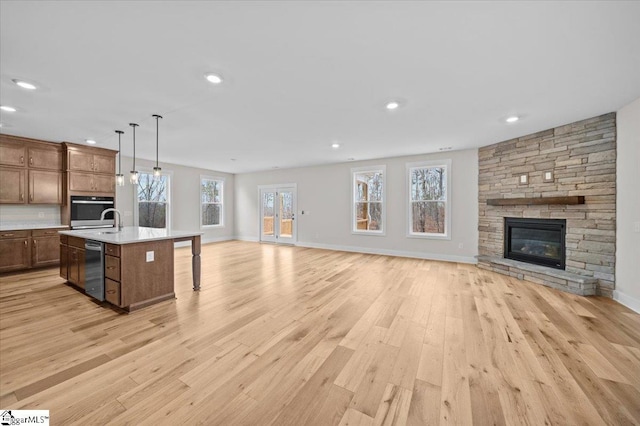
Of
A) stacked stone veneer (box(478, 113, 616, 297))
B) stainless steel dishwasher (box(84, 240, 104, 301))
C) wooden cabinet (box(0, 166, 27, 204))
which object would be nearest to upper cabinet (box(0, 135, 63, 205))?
wooden cabinet (box(0, 166, 27, 204))

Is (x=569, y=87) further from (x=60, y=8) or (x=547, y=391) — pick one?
(x=60, y=8)

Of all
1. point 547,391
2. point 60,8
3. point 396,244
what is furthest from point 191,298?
point 396,244

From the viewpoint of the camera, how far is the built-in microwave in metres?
5.23

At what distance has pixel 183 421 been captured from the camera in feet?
4.69

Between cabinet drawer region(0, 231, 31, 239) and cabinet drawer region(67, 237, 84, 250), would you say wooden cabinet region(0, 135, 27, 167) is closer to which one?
cabinet drawer region(0, 231, 31, 239)

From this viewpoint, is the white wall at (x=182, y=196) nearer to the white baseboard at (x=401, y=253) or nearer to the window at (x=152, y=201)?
the window at (x=152, y=201)

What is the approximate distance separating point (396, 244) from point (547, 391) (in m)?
4.82

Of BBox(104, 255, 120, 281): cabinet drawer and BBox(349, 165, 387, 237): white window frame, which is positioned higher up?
BBox(349, 165, 387, 237): white window frame

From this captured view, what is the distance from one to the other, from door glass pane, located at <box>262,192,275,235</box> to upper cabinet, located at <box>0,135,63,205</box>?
5.03m

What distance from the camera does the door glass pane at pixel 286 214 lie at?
8414 mm

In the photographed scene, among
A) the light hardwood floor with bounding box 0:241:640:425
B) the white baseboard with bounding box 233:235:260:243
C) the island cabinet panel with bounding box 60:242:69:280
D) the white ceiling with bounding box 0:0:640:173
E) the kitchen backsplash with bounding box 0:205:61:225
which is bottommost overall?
the light hardwood floor with bounding box 0:241:640:425

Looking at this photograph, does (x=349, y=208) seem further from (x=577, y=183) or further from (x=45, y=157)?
(x=45, y=157)

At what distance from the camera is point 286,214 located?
8531mm

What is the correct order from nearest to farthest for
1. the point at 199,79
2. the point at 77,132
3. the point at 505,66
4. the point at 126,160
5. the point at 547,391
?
1. the point at 547,391
2. the point at 505,66
3. the point at 199,79
4. the point at 77,132
5. the point at 126,160
